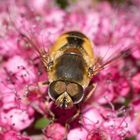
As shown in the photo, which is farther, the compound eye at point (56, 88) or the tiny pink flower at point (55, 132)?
the tiny pink flower at point (55, 132)

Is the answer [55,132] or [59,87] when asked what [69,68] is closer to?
[59,87]

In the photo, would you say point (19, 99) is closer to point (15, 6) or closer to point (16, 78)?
point (16, 78)

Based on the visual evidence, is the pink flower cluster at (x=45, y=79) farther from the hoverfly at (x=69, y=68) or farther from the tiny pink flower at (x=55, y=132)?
the hoverfly at (x=69, y=68)

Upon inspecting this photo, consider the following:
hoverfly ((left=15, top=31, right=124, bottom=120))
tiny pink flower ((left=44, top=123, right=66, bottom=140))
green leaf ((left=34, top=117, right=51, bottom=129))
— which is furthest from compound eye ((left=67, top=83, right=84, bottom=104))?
green leaf ((left=34, top=117, right=51, bottom=129))

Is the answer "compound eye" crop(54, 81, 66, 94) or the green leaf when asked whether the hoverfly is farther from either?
the green leaf

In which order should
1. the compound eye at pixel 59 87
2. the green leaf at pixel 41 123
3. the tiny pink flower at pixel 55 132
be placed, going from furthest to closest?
the green leaf at pixel 41 123 < the tiny pink flower at pixel 55 132 < the compound eye at pixel 59 87

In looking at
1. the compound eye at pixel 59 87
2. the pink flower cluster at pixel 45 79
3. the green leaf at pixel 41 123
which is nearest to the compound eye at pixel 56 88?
the compound eye at pixel 59 87
